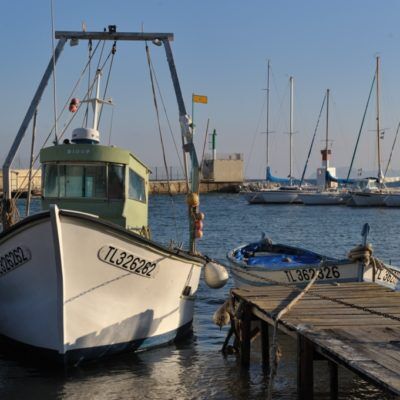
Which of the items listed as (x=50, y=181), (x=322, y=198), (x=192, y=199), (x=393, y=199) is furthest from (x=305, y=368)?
(x=322, y=198)

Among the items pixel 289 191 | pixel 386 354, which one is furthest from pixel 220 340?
pixel 289 191

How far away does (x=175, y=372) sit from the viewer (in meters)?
11.0

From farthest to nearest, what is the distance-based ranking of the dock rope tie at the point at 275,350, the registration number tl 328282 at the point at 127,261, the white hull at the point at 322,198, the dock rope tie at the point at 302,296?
the white hull at the point at 322,198 → the registration number tl 328282 at the point at 127,261 → the dock rope tie at the point at 302,296 → the dock rope tie at the point at 275,350

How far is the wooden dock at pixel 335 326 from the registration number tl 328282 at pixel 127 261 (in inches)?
63.4

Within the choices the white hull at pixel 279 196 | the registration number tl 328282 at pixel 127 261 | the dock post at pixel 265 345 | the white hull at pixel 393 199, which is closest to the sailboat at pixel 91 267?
the registration number tl 328282 at pixel 127 261

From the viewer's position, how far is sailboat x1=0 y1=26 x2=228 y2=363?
10.2 meters

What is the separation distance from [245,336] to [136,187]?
3.65 metres

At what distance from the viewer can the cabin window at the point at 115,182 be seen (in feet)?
40.8

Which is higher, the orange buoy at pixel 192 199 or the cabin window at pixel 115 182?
the cabin window at pixel 115 182

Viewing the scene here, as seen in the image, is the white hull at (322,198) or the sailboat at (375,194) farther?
the white hull at (322,198)

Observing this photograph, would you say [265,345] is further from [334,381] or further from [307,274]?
[307,274]

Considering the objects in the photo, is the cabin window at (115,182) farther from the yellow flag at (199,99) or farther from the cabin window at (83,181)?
the yellow flag at (199,99)

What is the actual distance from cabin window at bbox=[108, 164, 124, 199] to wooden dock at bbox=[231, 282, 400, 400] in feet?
8.86

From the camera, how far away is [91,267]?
10.4 m
